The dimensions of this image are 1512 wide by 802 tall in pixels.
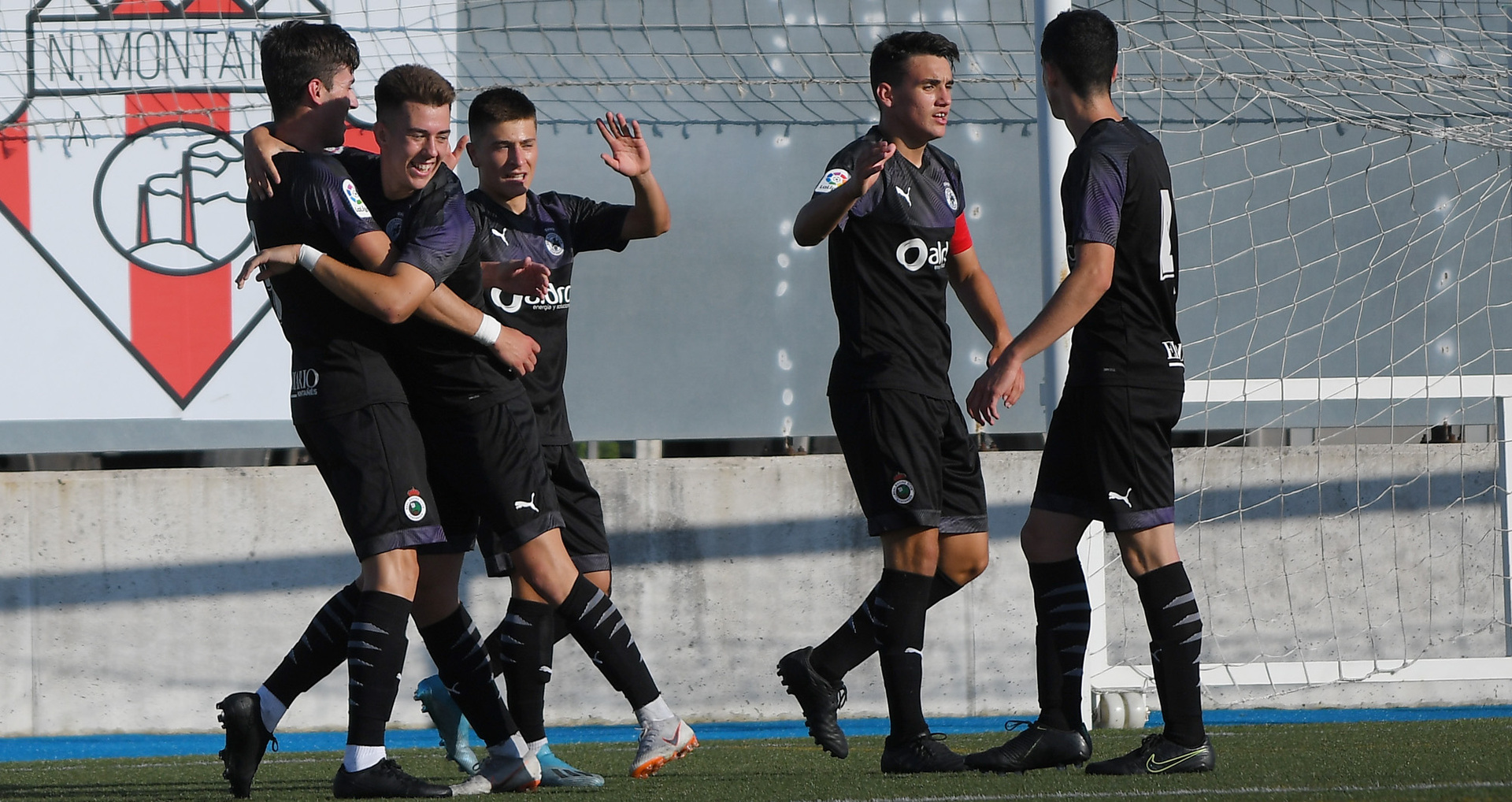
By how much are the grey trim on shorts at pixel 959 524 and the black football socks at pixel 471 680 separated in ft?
4.26

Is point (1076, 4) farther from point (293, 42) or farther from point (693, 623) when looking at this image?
point (293, 42)

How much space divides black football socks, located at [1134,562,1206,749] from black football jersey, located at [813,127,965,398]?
815mm

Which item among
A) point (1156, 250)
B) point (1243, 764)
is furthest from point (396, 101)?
point (1243, 764)

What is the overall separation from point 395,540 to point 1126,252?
1.87m

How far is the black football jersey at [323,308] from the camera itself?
11.0ft

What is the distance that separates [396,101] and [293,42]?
1.09 ft

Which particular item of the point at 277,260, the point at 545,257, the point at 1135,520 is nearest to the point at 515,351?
the point at 277,260

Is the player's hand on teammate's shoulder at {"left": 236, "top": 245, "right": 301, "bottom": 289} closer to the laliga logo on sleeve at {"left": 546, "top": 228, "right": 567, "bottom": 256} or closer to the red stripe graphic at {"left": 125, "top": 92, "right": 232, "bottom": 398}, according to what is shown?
the laliga logo on sleeve at {"left": 546, "top": 228, "right": 567, "bottom": 256}

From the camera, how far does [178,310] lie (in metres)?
6.82

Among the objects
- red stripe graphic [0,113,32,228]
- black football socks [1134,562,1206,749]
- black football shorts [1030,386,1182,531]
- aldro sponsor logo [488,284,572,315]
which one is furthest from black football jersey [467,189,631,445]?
red stripe graphic [0,113,32,228]

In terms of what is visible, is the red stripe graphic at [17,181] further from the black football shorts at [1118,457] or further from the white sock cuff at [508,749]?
the black football shorts at [1118,457]

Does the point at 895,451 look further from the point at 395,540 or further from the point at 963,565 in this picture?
the point at 395,540

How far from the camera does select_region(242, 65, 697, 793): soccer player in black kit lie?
3.46m

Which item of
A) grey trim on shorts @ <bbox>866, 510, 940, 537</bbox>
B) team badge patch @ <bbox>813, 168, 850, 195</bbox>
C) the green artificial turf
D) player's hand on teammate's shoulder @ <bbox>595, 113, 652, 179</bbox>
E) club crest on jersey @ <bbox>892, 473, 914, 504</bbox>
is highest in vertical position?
player's hand on teammate's shoulder @ <bbox>595, 113, 652, 179</bbox>
